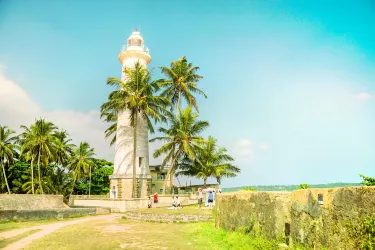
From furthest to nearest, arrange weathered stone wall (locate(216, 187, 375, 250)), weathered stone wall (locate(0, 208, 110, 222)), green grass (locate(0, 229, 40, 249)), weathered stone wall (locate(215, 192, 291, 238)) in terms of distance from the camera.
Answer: weathered stone wall (locate(0, 208, 110, 222))
green grass (locate(0, 229, 40, 249))
weathered stone wall (locate(215, 192, 291, 238))
weathered stone wall (locate(216, 187, 375, 250))

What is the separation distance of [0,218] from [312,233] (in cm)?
1714

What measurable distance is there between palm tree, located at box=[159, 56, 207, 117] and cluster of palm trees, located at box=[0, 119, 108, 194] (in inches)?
630

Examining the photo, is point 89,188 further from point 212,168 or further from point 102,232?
point 102,232

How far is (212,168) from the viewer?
3381cm

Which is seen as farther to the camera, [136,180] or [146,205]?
[136,180]

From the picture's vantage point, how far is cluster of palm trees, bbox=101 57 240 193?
91.3 ft

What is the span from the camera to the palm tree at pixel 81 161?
142 ft

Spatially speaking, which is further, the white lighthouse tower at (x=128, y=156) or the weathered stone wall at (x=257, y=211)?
the white lighthouse tower at (x=128, y=156)

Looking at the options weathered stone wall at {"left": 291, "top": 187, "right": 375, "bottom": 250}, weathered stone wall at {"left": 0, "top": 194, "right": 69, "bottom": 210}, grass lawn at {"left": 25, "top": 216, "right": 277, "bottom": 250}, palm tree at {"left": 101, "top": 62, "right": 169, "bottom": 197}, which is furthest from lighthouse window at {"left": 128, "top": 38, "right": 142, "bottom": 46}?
weathered stone wall at {"left": 291, "top": 187, "right": 375, "bottom": 250}

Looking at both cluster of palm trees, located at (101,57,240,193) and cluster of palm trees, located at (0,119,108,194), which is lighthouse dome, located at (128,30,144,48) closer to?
cluster of palm trees, located at (101,57,240,193)

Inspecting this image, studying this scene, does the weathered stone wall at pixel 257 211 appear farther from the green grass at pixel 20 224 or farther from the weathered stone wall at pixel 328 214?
the green grass at pixel 20 224

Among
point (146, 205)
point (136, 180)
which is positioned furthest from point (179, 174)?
point (146, 205)

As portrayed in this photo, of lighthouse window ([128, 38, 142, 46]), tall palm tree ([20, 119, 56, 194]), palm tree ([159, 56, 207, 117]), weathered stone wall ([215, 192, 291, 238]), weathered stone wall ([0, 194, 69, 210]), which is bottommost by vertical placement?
weathered stone wall ([0, 194, 69, 210])

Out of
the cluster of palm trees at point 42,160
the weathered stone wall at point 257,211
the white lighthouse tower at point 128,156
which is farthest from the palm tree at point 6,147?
the weathered stone wall at point 257,211
